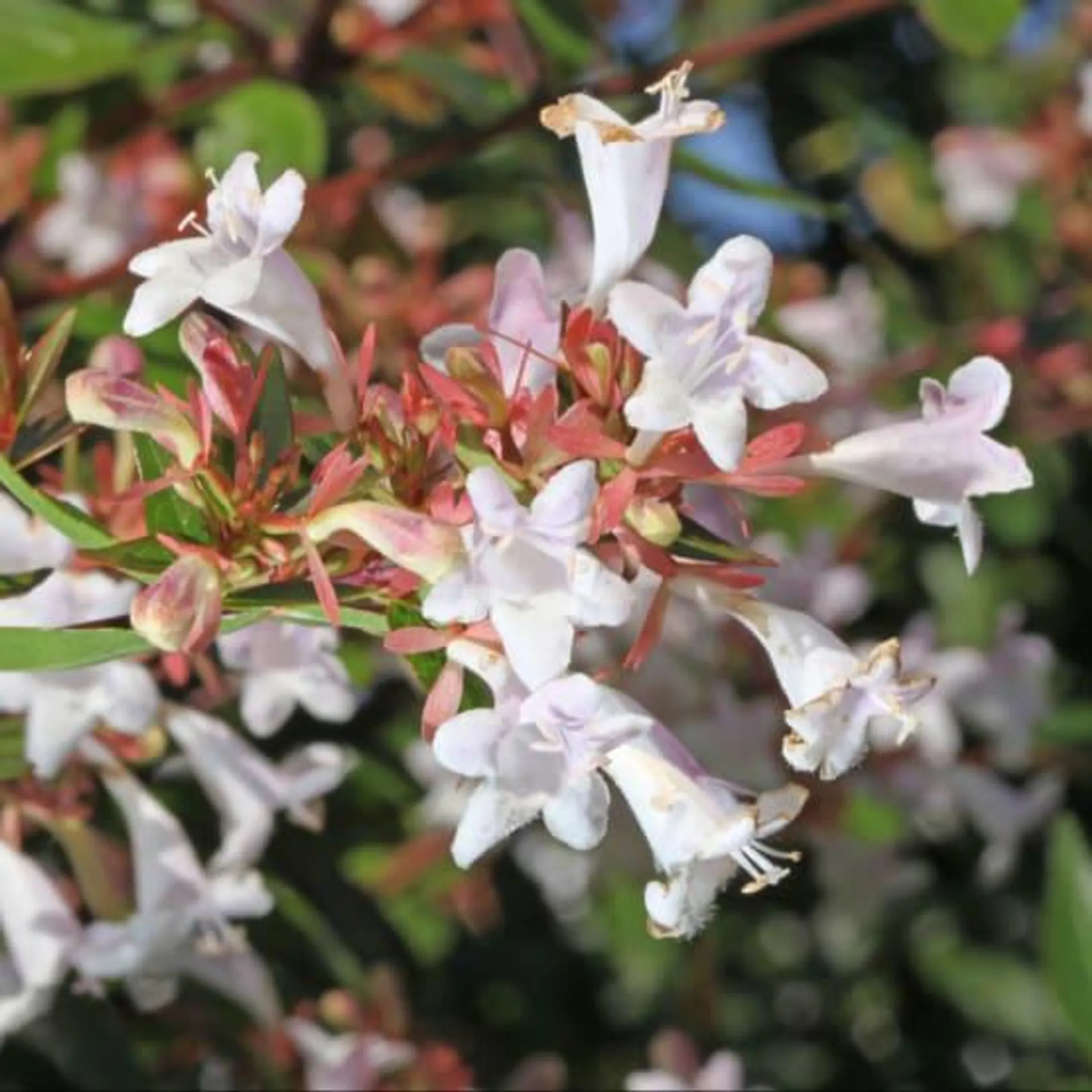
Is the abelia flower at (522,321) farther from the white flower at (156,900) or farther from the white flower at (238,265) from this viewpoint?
the white flower at (156,900)

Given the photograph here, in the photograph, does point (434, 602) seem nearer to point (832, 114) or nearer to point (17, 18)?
point (17, 18)

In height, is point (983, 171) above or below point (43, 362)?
below

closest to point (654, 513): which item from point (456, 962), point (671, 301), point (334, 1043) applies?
point (671, 301)

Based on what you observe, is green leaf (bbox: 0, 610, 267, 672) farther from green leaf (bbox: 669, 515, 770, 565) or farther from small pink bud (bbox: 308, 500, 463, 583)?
green leaf (bbox: 669, 515, 770, 565)

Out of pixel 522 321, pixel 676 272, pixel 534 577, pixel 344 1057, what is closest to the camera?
pixel 534 577

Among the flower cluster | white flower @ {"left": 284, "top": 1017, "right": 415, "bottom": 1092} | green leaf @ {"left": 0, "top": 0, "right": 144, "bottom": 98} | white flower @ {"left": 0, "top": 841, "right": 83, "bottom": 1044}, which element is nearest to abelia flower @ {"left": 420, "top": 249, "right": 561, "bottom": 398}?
the flower cluster

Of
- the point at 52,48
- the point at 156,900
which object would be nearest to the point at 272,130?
the point at 52,48

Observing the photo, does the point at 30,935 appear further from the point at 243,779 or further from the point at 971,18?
the point at 971,18
